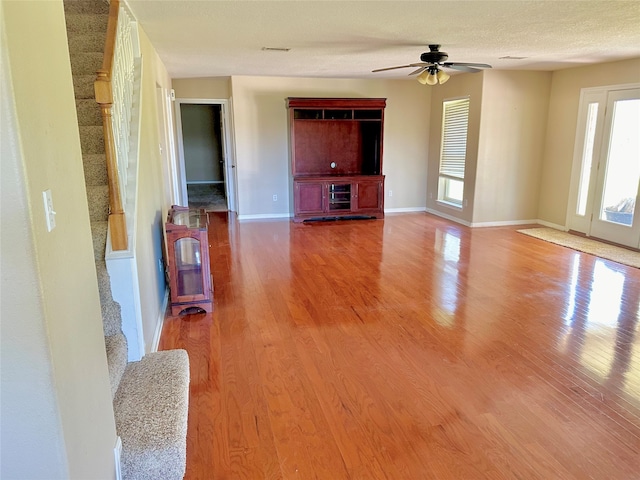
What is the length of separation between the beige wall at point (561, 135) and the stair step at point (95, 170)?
6.12 meters

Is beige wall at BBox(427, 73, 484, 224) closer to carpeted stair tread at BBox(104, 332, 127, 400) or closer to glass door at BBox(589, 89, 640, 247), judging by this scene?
glass door at BBox(589, 89, 640, 247)

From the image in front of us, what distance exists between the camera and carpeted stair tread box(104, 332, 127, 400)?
2.14 meters

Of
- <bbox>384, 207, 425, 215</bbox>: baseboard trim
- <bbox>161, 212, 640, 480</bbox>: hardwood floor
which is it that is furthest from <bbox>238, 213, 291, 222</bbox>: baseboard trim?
<bbox>161, 212, 640, 480</bbox>: hardwood floor

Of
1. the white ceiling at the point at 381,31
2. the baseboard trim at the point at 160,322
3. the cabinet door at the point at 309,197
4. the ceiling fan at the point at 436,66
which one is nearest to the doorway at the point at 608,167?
the white ceiling at the point at 381,31

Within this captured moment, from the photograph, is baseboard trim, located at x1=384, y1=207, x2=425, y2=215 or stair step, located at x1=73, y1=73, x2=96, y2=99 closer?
stair step, located at x1=73, y1=73, x2=96, y2=99

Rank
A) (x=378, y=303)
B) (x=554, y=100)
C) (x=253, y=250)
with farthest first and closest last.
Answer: (x=554, y=100) < (x=253, y=250) < (x=378, y=303)

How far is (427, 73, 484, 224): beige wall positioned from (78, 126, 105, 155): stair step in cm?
545

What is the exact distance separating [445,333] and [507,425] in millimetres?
1059

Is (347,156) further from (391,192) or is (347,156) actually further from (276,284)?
(276,284)

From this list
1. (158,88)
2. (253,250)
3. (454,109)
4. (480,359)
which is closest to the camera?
(480,359)

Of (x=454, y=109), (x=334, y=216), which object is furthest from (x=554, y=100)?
(x=334, y=216)

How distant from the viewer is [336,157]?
306 inches

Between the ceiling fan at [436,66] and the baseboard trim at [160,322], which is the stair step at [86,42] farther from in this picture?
the ceiling fan at [436,66]

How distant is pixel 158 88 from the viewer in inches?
192
